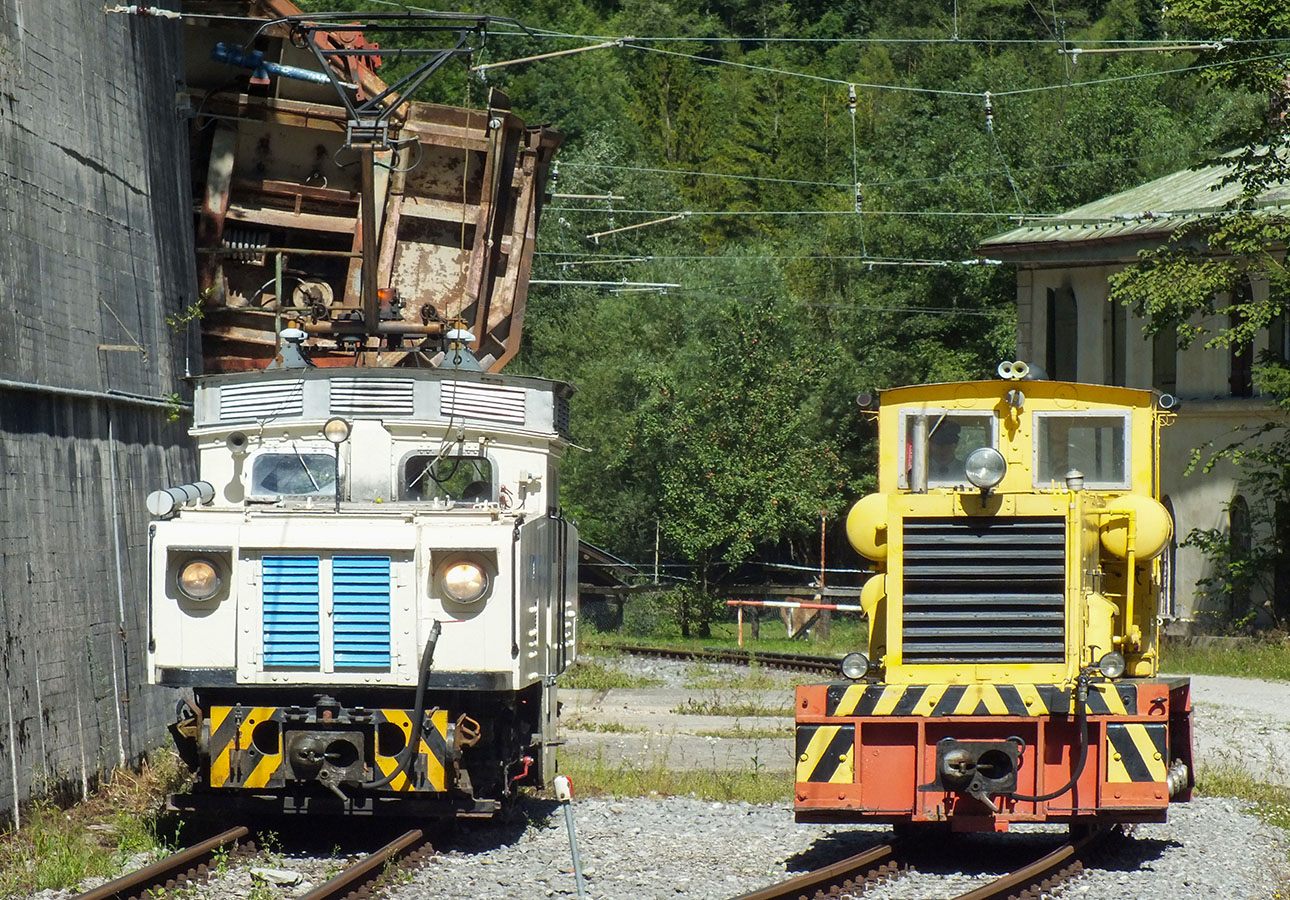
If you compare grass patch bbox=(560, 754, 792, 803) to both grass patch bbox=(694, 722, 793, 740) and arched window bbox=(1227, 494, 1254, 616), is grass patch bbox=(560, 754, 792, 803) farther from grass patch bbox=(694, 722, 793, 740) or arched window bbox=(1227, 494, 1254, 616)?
arched window bbox=(1227, 494, 1254, 616)

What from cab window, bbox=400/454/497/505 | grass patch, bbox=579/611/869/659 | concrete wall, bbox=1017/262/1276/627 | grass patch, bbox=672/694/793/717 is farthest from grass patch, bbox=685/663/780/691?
cab window, bbox=400/454/497/505

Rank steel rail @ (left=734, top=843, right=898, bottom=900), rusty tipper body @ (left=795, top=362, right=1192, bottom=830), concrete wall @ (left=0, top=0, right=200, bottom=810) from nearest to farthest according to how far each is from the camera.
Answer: steel rail @ (left=734, top=843, right=898, bottom=900)
rusty tipper body @ (left=795, top=362, right=1192, bottom=830)
concrete wall @ (left=0, top=0, right=200, bottom=810)

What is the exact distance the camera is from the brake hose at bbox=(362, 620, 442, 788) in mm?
10977

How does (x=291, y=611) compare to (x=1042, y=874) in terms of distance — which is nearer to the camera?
(x=1042, y=874)

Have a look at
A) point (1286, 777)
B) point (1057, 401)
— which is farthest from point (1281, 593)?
point (1057, 401)

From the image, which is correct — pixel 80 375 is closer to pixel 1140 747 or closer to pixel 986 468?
pixel 986 468

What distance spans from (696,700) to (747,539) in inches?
688

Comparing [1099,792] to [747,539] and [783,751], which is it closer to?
[783,751]

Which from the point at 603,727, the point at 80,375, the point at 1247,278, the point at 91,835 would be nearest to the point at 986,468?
the point at 91,835

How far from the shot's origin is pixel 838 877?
35.3ft

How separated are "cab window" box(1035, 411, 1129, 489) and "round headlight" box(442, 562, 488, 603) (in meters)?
Answer: 3.80

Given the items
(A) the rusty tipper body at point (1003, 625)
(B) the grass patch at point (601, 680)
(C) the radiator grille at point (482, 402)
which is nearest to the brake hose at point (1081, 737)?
(A) the rusty tipper body at point (1003, 625)

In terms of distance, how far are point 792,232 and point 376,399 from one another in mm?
58691

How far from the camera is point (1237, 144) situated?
29766 millimetres
